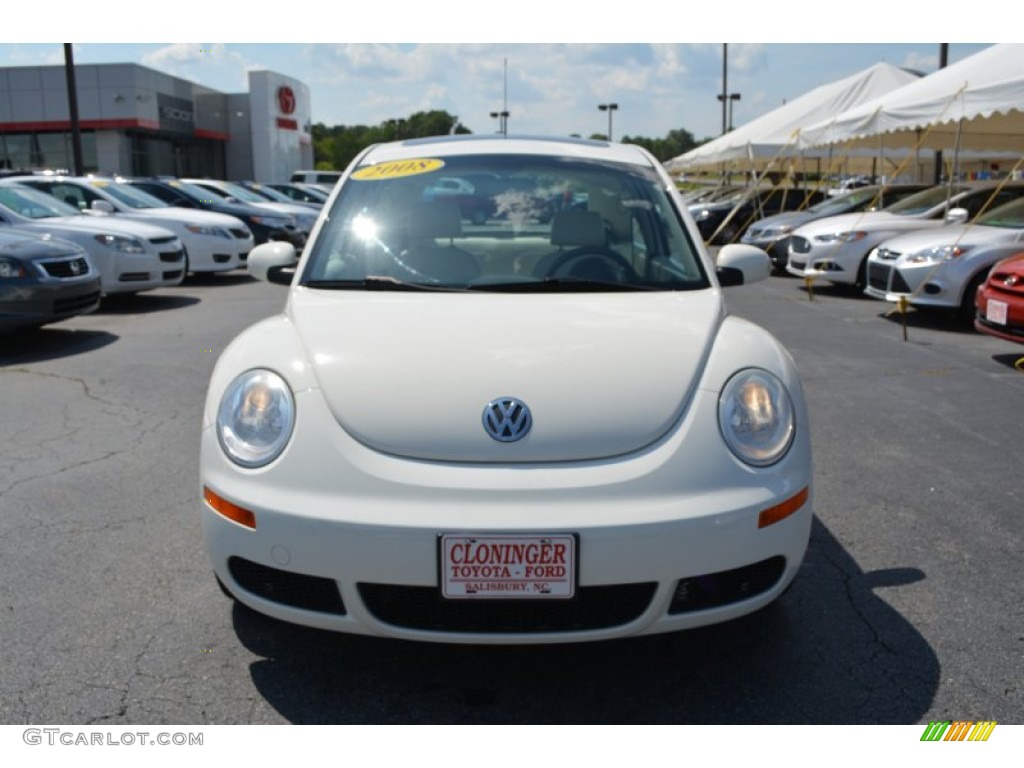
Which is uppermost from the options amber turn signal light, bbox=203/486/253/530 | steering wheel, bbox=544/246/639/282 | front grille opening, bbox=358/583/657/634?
steering wheel, bbox=544/246/639/282

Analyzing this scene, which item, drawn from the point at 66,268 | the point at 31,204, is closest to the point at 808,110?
the point at 31,204

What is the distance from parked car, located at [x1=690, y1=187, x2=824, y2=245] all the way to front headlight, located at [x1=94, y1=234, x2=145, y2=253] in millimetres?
12371

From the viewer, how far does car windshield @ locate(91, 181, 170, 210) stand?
518 inches

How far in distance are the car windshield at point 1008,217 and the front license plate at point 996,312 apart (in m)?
2.73

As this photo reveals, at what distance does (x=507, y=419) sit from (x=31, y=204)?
32.5 ft

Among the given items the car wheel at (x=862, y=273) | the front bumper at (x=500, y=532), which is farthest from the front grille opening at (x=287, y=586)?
the car wheel at (x=862, y=273)

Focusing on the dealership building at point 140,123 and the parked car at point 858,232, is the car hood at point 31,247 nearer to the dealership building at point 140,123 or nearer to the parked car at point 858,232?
the parked car at point 858,232

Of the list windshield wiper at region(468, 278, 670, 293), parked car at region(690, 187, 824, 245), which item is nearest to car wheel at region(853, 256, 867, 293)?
parked car at region(690, 187, 824, 245)

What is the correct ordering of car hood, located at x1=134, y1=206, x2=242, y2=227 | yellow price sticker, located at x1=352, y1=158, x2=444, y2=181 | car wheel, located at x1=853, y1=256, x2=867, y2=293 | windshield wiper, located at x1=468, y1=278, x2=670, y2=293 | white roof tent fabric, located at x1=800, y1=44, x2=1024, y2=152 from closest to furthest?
windshield wiper, located at x1=468, y1=278, x2=670, y2=293, yellow price sticker, located at x1=352, y1=158, x2=444, y2=181, white roof tent fabric, located at x1=800, y1=44, x2=1024, y2=152, car wheel, located at x1=853, y1=256, x2=867, y2=293, car hood, located at x1=134, y1=206, x2=242, y2=227

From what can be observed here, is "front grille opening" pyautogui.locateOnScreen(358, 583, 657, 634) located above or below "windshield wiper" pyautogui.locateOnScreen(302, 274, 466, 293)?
below

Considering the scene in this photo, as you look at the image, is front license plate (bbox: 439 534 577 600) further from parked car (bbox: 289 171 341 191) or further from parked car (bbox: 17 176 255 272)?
parked car (bbox: 289 171 341 191)

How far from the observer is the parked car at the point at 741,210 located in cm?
2011

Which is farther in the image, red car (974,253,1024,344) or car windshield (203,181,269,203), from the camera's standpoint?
Result: car windshield (203,181,269,203)

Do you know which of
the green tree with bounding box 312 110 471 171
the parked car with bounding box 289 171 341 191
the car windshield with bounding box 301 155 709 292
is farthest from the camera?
the green tree with bounding box 312 110 471 171
